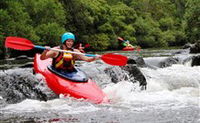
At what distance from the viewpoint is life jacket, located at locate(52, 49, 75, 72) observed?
6.84 meters

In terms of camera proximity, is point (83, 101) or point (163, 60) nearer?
point (83, 101)

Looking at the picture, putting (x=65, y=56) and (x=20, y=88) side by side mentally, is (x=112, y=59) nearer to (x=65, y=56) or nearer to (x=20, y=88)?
(x=65, y=56)

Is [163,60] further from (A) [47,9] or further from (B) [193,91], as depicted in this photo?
(A) [47,9]

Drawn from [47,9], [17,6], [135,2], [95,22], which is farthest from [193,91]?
[135,2]

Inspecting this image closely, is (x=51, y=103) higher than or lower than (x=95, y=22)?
lower

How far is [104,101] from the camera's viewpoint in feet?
20.0

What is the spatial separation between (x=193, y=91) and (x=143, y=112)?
285 centimetres

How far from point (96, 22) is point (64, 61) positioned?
111 feet

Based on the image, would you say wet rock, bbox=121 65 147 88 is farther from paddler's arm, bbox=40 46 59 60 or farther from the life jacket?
paddler's arm, bbox=40 46 59 60

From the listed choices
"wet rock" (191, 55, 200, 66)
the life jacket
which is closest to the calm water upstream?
the life jacket

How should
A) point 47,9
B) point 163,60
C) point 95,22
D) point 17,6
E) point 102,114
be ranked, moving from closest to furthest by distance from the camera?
1. point 102,114
2. point 163,60
3. point 17,6
4. point 47,9
5. point 95,22

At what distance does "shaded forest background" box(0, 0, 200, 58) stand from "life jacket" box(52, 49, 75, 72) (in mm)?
14531

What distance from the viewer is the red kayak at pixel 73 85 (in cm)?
622

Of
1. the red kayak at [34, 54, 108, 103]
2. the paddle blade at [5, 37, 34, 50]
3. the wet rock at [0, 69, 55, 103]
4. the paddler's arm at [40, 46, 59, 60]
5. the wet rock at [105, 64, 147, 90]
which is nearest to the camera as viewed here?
the red kayak at [34, 54, 108, 103]
